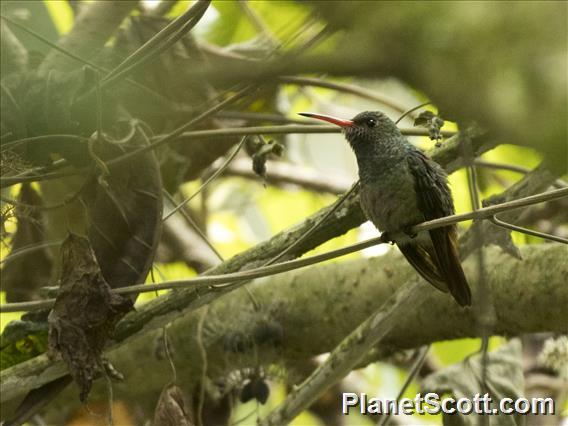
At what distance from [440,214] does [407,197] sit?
14cm

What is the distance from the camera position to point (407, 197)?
268 centimetres

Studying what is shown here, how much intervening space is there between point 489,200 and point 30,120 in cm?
154

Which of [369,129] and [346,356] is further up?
[369,129]

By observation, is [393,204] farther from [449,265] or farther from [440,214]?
[449,265]

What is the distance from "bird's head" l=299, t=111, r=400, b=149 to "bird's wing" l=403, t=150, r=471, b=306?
186 millimetres

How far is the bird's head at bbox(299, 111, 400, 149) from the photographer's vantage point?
287 cm

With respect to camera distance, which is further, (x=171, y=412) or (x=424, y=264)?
(x=424, y=264)

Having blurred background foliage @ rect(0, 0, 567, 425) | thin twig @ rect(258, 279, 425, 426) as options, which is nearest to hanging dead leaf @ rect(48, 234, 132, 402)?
blurred background foliage @ rect(0, 0, 567, 425)

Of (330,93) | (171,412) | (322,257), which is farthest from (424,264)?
(330,93)

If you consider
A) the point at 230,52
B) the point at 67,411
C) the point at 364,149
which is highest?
the point at 230,52

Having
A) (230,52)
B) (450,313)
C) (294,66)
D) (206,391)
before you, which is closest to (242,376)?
(206,391)

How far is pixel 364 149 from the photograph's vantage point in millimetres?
2865

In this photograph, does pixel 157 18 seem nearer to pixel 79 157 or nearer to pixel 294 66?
pixel 79 157

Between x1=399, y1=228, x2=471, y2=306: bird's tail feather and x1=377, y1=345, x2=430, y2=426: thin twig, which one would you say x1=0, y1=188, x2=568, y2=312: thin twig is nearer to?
x1=399, y1=228, x2=471, y2=306: bird's tail feather
